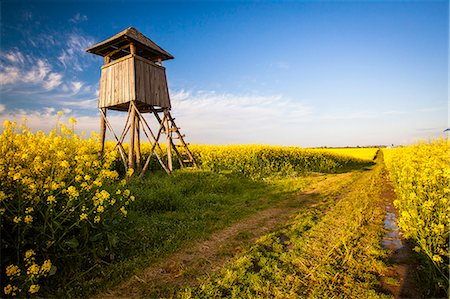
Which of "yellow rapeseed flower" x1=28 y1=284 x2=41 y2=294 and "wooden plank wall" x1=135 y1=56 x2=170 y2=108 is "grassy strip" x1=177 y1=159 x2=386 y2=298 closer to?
"yellow rapeseed flower" x1=28 y1=284 x2=41 y2=294

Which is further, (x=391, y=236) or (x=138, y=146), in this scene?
(x=138, y=146)

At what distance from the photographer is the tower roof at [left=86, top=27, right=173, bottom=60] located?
37.2 feet

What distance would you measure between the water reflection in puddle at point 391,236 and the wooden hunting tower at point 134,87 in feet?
29.8

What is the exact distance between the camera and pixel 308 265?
4199 mm

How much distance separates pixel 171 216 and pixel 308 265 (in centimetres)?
399

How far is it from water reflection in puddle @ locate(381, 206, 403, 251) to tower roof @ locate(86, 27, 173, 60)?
12087mm

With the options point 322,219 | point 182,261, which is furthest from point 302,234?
point 182,261

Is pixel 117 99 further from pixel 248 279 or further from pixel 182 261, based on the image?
pixel 248 279

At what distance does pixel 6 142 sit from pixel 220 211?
553cm

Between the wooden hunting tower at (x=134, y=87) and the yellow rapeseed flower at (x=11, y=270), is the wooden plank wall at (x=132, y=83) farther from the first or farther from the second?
the yellow rapeseed flower at (x=11, y=270)

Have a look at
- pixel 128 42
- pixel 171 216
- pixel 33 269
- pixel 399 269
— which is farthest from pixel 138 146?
pixel 399 269

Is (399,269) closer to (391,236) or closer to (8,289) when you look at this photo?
(391,236)

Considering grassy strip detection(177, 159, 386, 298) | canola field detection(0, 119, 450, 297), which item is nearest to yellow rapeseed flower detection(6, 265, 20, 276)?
canola field detection(0, 119, 450, 297)

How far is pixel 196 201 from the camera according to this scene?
8.45 metres
